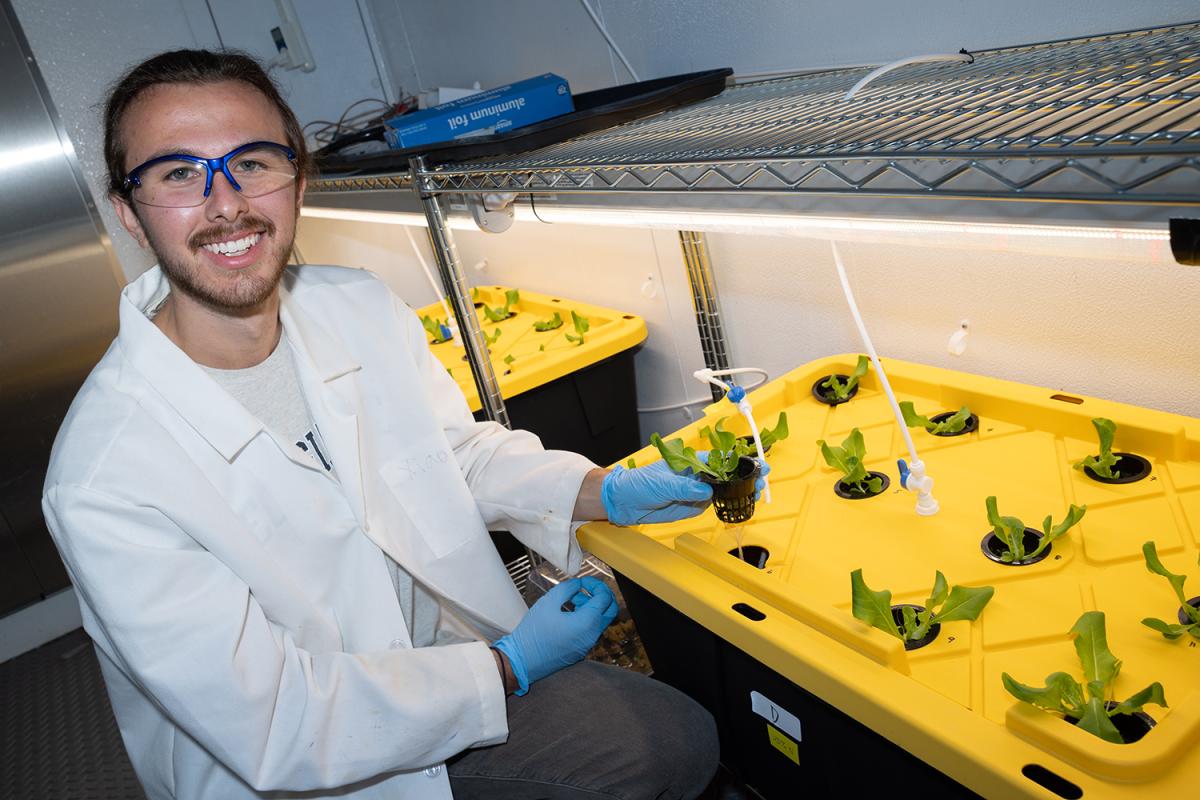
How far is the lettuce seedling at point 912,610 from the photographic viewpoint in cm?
96

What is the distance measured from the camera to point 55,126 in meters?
2.70

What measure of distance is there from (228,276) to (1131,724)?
1259 millimetres

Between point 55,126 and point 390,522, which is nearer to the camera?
point 390,522

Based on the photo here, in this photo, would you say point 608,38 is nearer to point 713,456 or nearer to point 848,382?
point 848,382

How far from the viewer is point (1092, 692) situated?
32.0 inches

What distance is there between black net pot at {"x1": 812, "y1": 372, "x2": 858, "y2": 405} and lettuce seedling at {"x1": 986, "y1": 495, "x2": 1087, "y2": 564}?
0.50 m

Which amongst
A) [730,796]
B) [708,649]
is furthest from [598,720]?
[730,796]

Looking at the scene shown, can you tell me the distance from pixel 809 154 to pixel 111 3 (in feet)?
8.58

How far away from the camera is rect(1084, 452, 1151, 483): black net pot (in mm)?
1157

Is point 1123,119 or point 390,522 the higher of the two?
point 1123,119

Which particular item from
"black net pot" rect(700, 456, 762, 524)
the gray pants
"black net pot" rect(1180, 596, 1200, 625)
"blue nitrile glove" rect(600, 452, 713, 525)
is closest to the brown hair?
"blue nitrile glove" rect(600, 452, 713, 525)

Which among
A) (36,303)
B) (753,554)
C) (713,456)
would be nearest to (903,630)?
(753,554)

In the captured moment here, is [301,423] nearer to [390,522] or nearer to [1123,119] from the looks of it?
[390,522]

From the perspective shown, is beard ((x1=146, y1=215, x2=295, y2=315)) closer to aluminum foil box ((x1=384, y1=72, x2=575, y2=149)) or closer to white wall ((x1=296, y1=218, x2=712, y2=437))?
aluminum foil box ((x1=384, y1=72, x2=575, y2=149))
